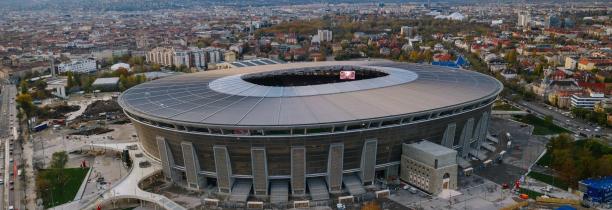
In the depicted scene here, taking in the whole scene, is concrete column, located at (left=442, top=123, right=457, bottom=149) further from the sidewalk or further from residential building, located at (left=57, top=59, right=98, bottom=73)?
residential building, located at (left=57, top=59, right=98, bottom=73)

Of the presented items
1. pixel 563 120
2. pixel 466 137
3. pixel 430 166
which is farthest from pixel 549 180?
pixel 563 120

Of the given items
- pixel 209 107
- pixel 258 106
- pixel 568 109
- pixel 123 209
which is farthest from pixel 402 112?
pixel 568 109

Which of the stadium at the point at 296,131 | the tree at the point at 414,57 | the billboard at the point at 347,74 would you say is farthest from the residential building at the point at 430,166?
the tree at the point at 414,57

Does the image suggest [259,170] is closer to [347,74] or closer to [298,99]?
[298,99]

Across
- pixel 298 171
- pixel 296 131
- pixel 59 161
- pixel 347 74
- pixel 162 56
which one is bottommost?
pixel 59 161

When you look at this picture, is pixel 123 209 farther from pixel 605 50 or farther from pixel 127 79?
pixel 605 50

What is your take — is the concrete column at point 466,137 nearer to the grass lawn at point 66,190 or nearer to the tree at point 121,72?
the grass lawn at point 66,190
